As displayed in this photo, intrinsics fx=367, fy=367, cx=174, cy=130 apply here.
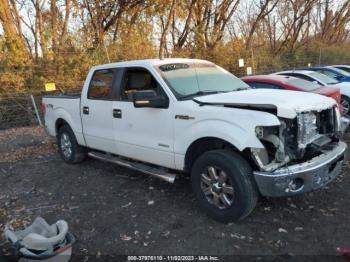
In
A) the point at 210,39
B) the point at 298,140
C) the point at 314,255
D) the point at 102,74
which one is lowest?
the point at 314,255

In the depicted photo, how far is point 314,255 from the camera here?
3516mm

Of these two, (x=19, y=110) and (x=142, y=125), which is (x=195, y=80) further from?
(x=19, y=110)

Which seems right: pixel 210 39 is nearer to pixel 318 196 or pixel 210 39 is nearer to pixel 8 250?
pixel 318 196

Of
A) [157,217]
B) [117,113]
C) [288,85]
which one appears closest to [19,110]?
[117,113]

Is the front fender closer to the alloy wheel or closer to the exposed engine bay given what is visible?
the exposed engine bay

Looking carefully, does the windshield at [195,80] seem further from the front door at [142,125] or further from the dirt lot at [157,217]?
the dirt lot at [157,217]

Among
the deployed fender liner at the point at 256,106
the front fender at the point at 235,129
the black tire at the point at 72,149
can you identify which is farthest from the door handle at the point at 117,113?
the deployed fender liner at the point at 256,106

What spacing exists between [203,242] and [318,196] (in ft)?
6.20

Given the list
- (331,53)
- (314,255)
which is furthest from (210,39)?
(314,255)

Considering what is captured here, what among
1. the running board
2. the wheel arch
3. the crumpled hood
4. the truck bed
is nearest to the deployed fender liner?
the crumpled hood

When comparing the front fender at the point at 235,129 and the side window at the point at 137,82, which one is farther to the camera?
the side window at the point at 137,82

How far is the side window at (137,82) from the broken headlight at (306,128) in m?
1.92

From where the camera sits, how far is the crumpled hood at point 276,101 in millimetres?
3750

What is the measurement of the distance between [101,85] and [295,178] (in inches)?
138
